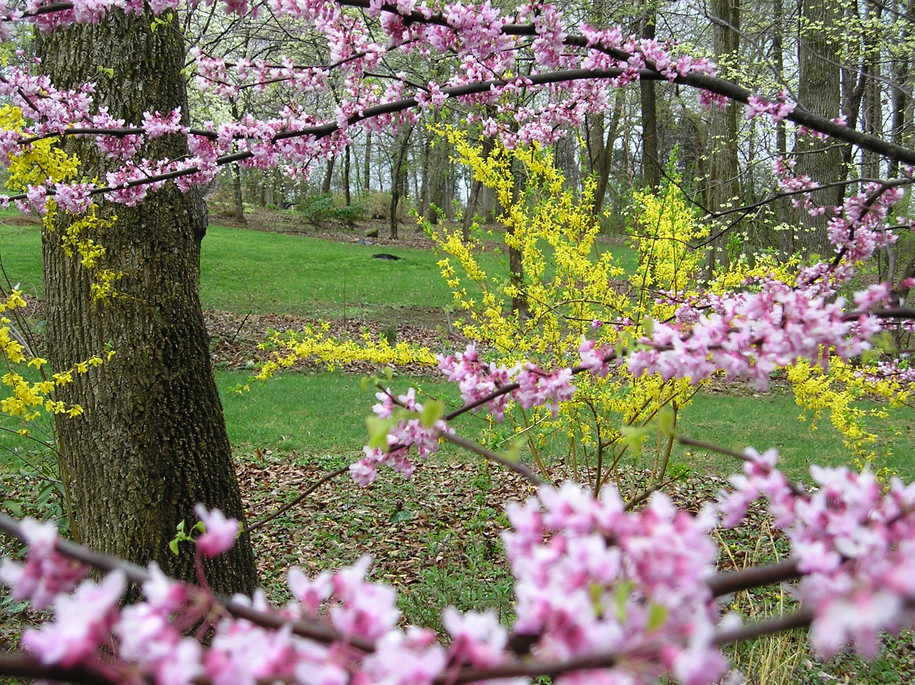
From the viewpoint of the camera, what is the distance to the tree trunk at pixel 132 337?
12.0 feet

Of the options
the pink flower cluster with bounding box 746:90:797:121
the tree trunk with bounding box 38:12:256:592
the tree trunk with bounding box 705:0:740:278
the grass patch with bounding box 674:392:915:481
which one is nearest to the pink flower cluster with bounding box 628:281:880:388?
the pink flower cluster with bounding box 746:90:797:121

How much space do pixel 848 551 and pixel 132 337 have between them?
3.63m

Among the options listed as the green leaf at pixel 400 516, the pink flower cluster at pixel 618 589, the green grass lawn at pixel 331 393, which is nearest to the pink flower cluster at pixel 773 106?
the pink flower cluster at pixel 618 589

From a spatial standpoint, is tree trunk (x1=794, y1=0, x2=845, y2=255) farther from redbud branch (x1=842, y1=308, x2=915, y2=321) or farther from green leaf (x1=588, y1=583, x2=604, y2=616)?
green leaf (x1=588, y1=583, x2=604, y2=616)

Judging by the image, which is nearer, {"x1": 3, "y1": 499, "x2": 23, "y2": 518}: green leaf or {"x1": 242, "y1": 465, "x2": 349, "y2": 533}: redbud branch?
{"x1": 242, "y1": 465, "x2": 349, "y2": 533}: redbud branch

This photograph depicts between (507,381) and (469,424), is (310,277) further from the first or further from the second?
(507,381)

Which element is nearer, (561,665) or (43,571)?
(561,665)

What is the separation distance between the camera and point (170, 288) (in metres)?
3.79

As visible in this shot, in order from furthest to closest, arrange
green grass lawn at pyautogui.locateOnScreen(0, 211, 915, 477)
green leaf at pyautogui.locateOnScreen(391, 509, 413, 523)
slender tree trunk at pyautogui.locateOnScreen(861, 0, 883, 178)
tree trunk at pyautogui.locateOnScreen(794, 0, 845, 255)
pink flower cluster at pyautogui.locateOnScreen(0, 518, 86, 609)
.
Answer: slender tree trunk at pyautogui.locateOnScreen(861, 0, 883, 178) < tree trunk at pyautogui.locateOnScreen(794, 0, 845, 255) < green grass lawn at pyautogui.locateOnScreen(0, 211, 915, 477) < green leaf at pyautogui.locateOnScreen(391, 509, 413, 523) < pink flower cluster at pyautogui.locateOnScreen(0, 518, 86, 609)

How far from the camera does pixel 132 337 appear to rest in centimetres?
369

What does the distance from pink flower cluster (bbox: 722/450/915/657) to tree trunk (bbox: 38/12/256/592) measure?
3.36m

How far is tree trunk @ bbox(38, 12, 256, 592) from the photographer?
367 centimetres

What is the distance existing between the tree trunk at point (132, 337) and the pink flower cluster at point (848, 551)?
3.36 m

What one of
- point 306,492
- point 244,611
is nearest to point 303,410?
point 306,492
